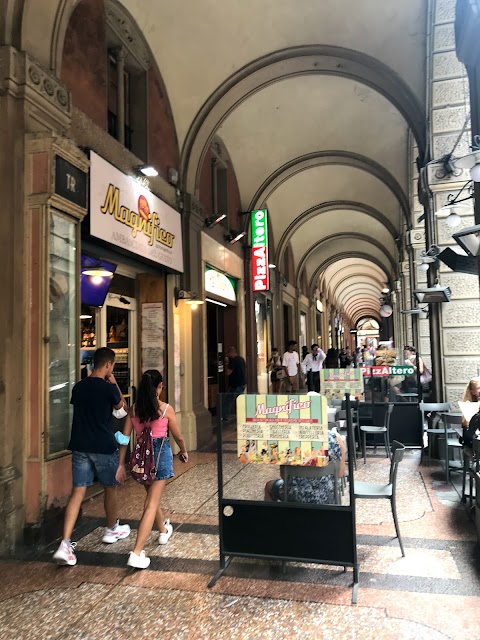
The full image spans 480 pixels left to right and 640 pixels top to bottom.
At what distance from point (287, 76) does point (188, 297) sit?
4.70 meters

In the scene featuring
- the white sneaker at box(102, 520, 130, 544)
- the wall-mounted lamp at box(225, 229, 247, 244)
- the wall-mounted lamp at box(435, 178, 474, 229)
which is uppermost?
the wall-mounted lamp at box(225, 229, 247, 244)

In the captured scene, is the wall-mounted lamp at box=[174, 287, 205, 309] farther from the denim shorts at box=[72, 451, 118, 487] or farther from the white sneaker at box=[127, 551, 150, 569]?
the white sneaker at box=[127, 551, 150, 569]

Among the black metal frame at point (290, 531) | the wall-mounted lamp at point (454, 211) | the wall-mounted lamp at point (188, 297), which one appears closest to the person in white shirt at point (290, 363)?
the wall-mounted lamp at point (188, 297)

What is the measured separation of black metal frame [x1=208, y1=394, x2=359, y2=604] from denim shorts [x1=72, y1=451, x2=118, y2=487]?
3.65ft

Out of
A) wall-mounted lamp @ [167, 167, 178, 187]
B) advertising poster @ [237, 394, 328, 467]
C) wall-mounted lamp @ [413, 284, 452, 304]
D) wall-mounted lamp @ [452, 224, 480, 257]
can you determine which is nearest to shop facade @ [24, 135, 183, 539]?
wall-mounted lamp @ [167, 167, 178, 187]

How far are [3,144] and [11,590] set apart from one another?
3.77 m

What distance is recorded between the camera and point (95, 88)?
20.8 feet

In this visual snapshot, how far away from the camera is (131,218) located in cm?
688

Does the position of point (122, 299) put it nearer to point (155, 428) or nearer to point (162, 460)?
point (155, 428)

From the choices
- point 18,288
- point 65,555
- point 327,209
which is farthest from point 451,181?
point 327,209

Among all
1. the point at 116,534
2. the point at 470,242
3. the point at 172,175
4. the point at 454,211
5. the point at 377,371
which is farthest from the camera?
the point at 377,371

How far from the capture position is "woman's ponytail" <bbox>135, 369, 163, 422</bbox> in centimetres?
407

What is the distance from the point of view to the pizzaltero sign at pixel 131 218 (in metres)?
6.02

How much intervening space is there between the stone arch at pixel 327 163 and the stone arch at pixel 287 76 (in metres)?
4.11
